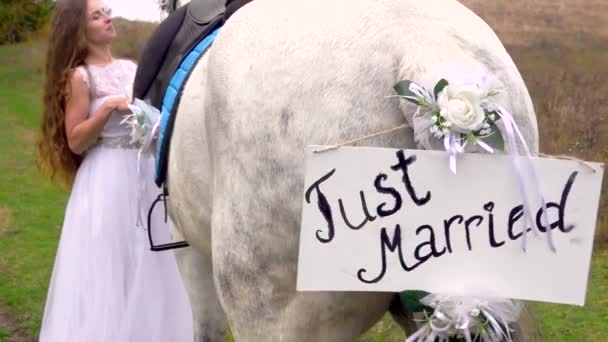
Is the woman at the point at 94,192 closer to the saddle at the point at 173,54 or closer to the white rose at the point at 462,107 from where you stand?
the saddle at the point at 173,54

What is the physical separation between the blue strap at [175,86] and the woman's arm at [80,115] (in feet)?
2.34

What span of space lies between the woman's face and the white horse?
4.90 ft

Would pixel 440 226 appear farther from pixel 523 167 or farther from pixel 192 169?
pixel 192 169

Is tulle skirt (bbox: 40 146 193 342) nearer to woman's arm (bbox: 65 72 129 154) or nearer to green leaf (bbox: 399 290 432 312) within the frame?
woman's arm (bbox: 65 72 129 154)

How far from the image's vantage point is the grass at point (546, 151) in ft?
15.2

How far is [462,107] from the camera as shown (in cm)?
156

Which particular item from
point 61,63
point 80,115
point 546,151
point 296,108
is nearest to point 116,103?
point 80,115

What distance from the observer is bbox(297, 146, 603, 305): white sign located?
1620 millimetres

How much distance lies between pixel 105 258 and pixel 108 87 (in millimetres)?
692

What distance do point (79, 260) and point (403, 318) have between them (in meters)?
1.89

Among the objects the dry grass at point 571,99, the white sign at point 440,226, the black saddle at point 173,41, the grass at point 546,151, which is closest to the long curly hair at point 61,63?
the black saddle at point 173,41

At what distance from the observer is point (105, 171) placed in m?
3.39

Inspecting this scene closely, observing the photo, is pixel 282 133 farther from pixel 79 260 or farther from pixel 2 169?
pixel 2 169

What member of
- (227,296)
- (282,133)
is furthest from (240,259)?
(282,133)
